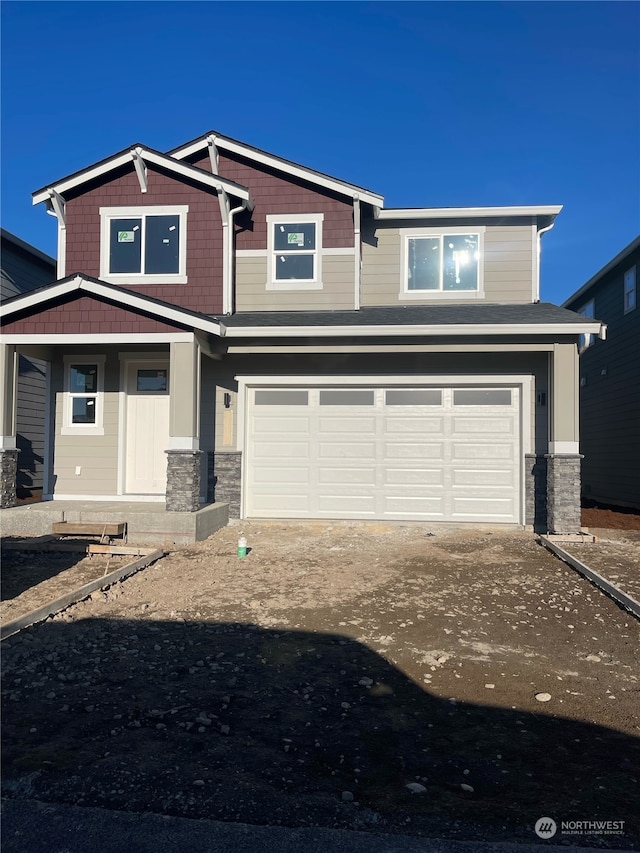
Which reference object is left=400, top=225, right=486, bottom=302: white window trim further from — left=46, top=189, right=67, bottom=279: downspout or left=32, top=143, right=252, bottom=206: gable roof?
left=46, top=189, right=67, bottom=279: downspout

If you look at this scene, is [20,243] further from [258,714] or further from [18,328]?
[258,714]

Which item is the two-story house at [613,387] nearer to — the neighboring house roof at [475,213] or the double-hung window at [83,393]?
the neighboring house roof at [475,213]

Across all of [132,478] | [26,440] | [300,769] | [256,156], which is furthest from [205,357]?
[300,769]

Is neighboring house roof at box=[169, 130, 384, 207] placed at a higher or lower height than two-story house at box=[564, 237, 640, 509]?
higher

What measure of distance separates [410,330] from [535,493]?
350cm

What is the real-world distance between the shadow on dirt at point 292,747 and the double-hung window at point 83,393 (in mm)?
7054

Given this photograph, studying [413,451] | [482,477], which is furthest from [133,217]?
[482,477]

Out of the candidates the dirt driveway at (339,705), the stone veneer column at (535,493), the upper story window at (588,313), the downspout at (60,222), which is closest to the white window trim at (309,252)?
the downspout at (60,222)

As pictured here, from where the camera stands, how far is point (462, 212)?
11.1m

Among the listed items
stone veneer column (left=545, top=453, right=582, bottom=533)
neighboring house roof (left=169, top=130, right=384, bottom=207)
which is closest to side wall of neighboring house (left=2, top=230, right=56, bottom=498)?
neighboring house roof (left=169, top=130, right=384, bottom=207)

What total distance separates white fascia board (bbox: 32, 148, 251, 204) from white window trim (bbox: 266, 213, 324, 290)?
0.71m

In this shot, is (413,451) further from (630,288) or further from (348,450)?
(630,288)

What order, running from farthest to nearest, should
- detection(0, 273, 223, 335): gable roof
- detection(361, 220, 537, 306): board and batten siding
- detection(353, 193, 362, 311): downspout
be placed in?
1. detection(361, 220, 537, 306): board and batten siding
2. detection(353, 193, 362, 311): downspout
3. detection(0, 273, 223, 335): gable roof

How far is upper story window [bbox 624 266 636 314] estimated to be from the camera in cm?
1396
